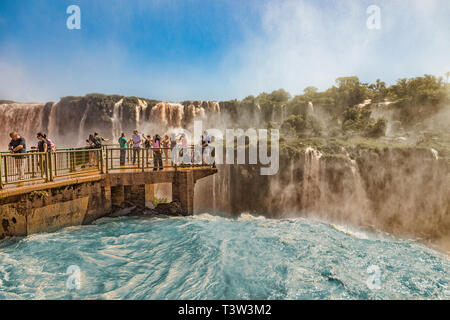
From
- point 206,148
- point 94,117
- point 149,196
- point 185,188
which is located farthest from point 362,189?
point 94,117

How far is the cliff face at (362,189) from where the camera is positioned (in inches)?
716

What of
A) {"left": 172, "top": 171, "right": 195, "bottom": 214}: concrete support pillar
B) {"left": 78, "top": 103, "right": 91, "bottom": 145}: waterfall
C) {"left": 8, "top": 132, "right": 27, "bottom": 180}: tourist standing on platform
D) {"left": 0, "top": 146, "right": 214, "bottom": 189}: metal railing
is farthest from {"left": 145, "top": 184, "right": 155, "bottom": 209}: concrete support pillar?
{"left": 78, "top": 103, "right": 91, "bottom": 145}: waterfall

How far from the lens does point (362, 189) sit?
19.2 m

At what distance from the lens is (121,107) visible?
31.3m

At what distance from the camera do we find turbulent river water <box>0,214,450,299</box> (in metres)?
6.12

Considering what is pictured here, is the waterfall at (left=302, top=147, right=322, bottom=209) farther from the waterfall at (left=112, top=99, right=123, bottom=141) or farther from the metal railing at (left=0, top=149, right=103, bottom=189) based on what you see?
the waterfall at (left=112, top=99, right=123, bottom=141)

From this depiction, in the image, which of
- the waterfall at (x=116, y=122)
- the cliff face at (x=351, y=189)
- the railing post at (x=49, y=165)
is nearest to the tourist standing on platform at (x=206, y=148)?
the railing post at (x=49, y=165)

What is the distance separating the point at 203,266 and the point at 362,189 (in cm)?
1619

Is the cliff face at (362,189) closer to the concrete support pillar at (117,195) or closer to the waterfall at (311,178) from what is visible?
the waterfall at (311,178)

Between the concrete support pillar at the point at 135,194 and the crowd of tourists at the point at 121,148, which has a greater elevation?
the crowd of tourists at the point at 121,148

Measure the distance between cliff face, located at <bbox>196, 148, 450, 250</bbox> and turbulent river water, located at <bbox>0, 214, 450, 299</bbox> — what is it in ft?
28.7

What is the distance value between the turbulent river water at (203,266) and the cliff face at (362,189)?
28.7ft

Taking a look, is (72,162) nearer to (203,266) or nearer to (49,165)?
(49,165)

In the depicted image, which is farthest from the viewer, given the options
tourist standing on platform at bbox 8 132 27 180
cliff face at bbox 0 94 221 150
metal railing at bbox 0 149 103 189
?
cliff face at bbox 0 94 221 150
